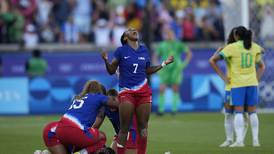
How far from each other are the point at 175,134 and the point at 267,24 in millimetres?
9573

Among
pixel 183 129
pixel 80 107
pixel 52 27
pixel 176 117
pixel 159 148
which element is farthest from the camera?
pixel 52 27

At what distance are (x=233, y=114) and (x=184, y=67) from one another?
41.5ft

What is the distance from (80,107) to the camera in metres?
14.4

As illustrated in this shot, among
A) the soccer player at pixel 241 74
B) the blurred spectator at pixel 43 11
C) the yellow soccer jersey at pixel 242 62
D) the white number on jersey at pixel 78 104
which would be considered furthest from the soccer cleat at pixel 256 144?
the blurred spectator at pixel 43 11

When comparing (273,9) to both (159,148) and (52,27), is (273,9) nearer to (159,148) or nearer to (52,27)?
(52,27)

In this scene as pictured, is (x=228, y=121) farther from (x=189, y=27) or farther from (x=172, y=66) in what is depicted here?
(x=189, y=27)

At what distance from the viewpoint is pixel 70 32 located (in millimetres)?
34250

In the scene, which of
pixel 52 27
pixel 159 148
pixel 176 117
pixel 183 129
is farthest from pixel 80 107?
pixel 52 27

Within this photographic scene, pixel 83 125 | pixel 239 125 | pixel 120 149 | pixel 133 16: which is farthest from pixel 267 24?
pixel 83 125

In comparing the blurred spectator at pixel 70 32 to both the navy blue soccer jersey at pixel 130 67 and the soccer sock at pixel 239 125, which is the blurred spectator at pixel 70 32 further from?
the navy blue soccer jersey at pixel 130 67

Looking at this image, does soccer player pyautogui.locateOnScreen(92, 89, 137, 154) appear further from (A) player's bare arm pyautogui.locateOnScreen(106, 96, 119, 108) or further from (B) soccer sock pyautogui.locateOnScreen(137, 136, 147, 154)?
(A) player's bare arm pyautogui.locateOnScreen(106, 96, 119, 108)

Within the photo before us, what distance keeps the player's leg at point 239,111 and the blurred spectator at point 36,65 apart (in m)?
13.7

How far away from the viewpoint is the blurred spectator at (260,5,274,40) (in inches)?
1184

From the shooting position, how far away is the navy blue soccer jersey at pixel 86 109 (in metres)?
14.3
